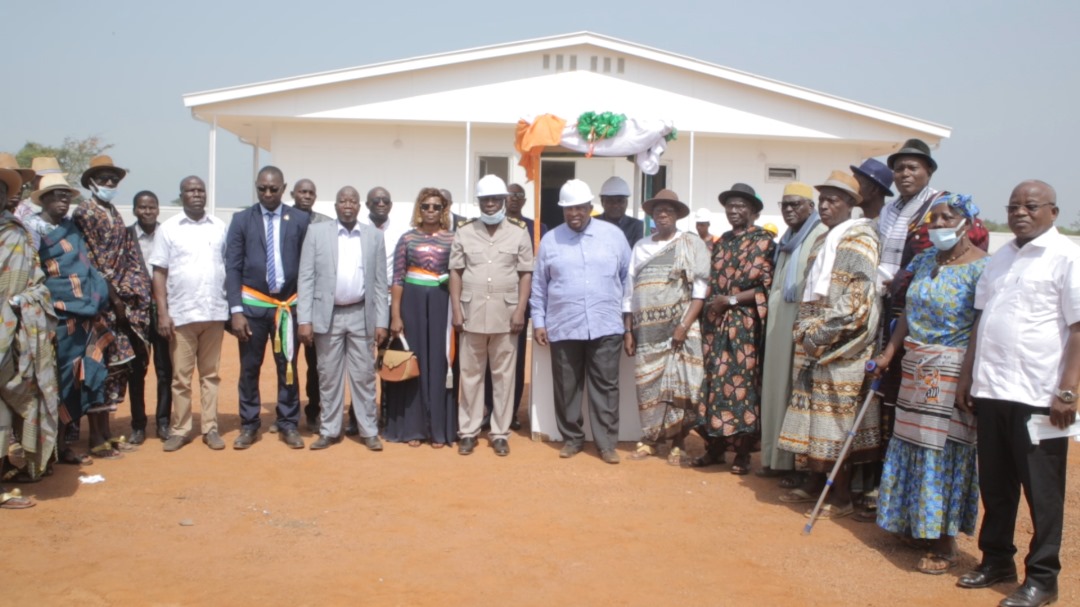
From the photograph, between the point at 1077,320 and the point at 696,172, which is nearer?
the point at 1077,320

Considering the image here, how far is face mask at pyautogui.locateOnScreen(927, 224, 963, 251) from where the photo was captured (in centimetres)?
465

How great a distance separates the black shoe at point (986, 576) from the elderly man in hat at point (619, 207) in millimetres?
3596

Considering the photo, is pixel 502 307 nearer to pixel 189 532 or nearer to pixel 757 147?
pixel 189 532

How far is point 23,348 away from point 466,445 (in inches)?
122

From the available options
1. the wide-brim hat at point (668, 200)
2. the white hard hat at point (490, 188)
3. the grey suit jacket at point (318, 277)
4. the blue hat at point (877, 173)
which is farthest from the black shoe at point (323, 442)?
the blue hat at point (877, 173)

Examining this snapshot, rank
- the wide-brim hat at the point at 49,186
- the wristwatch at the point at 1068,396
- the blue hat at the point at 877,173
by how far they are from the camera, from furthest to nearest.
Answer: the wide-brim hat at the point at 49,186 → the blue hat at the point at 877,173 → the wristwatch at the point at 1068,396

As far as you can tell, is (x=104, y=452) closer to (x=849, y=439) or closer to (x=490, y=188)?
(x=490, y=188)

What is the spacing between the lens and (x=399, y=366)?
7.05m

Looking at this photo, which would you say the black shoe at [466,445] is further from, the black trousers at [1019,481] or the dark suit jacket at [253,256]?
the black trousers at [1019,481]

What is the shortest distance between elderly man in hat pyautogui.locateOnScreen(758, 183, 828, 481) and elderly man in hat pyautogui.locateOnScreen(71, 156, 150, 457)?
15.1 feet

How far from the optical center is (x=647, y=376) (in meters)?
6.91

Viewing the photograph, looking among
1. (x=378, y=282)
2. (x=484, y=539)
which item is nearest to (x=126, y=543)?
(x=484, y=539)

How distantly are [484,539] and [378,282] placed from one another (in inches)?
106

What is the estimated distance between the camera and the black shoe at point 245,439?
7.04 metres
